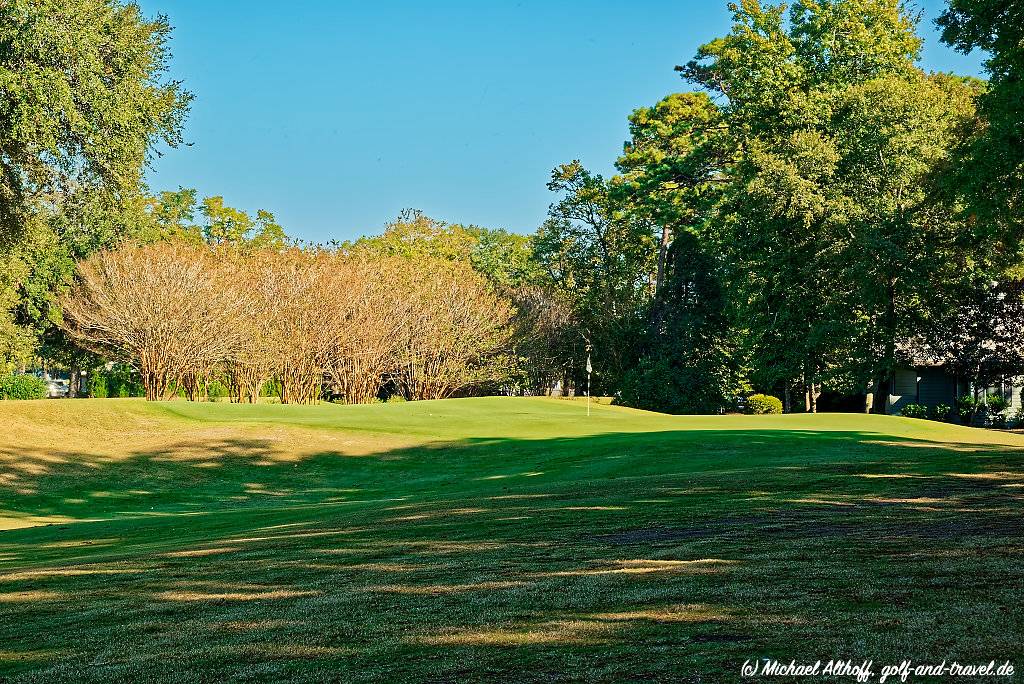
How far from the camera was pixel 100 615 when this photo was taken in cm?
808

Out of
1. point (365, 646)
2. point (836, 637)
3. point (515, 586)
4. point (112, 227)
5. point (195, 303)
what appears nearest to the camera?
point (836, 637)

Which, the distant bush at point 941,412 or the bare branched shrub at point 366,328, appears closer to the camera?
the bare branched shrub at point 366,328

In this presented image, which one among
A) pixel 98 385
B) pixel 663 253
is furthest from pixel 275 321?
pixel 663 253

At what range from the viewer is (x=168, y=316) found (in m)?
43.1

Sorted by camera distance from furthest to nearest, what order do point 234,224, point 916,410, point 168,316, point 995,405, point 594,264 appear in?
point 234,224 < point 594,264 < point 995,405 < point 916,410 < point 168,316

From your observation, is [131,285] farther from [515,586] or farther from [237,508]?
[515,586]

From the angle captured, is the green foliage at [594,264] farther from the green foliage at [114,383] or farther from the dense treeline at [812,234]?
the green foliage at [114,383]

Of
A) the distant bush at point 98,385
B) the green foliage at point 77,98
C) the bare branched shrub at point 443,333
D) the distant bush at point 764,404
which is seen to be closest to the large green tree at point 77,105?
the green foliage at point 77,98

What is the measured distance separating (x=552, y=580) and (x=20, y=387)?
52.8 meters

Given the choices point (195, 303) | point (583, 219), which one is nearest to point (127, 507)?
point (195, 303)

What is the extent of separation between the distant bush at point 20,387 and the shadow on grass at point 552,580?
40659mm

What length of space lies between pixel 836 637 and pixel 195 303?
40.0m

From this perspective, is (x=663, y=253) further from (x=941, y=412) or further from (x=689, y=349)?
(x=941, y=412)

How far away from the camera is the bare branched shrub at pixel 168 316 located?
43000mm
